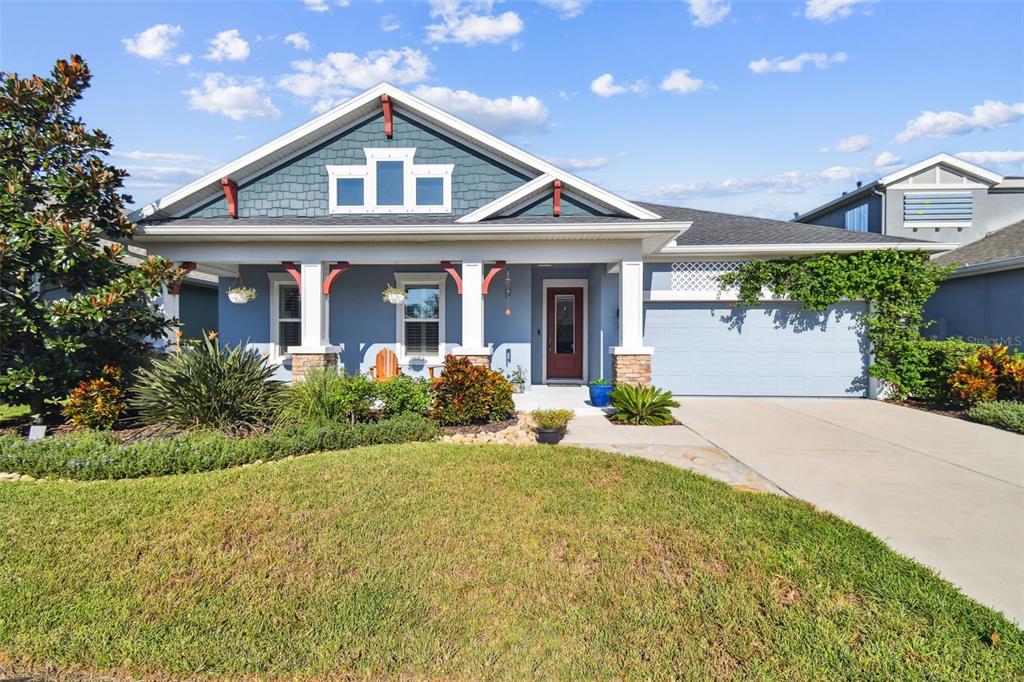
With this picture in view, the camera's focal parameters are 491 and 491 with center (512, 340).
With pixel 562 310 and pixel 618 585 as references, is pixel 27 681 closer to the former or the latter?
pixel 618 585

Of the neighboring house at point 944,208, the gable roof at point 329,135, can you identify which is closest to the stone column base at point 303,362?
the gable roof at point 329,135

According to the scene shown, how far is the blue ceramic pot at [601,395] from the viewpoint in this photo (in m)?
9.32

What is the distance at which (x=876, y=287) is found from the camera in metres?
10.6

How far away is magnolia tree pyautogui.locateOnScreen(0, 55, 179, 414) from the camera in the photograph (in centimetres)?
683

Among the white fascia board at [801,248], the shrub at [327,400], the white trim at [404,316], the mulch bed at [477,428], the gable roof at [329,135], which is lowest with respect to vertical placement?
the mulch bed at [477,428]

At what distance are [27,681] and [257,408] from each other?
4577mm

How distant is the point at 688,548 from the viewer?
3447 mm

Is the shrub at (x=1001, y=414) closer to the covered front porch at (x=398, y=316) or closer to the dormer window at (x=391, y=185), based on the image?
the covered front porch at (x=398, y=316)

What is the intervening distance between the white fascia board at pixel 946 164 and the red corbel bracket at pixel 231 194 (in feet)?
56.7

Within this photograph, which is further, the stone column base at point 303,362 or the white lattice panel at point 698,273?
the white lattice panel at point 698,273

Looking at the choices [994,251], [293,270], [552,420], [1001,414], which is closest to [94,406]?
[293,270]

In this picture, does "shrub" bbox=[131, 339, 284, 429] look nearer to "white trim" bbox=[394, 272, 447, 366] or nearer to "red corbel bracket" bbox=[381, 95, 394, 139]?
"white trim" bbox=[394, 272, 447, 366]

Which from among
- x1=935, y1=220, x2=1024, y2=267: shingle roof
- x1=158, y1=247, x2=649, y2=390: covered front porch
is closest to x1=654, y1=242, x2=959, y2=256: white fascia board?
x1=935, y1=220, x2=1024, y2=267: shingle roof

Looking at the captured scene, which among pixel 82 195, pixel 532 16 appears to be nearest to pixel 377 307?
pixel 82 195
